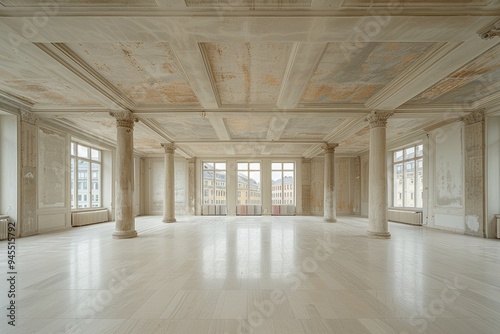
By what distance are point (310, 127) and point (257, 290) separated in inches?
342

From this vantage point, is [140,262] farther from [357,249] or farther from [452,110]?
[452,110]

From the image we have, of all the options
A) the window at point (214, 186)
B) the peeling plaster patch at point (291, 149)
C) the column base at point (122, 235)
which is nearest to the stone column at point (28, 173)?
the column base at point (122, 235)

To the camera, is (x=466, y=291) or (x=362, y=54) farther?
(x=362, y=54)

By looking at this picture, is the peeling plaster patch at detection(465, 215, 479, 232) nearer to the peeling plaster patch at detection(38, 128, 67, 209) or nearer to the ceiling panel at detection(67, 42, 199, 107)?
the ceiling panel at detection(67, 42, 199, 107)

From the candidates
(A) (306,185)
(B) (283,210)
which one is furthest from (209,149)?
(A) (306,185)

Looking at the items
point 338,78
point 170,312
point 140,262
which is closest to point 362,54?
point 338,78

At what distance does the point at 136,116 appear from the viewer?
29.7ft

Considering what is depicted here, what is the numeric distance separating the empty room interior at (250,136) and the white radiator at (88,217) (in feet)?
0.40

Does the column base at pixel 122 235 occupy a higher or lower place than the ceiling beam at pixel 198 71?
lower

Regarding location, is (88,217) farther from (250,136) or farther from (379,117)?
(379,117)

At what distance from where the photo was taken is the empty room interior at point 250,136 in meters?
3.33

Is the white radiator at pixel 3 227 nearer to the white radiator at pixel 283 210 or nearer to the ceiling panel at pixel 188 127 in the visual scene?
the ceiling panel at pixel 188 127

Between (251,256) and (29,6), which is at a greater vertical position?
(29,6)

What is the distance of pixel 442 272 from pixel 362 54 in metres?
4.43
